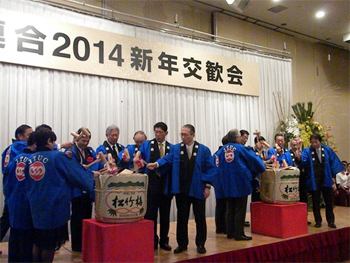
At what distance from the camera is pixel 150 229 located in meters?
2.96

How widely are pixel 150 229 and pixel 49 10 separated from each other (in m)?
3.54

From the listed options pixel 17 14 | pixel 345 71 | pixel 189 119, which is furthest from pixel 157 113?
pixel 345 71

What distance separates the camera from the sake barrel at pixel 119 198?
9.30ft

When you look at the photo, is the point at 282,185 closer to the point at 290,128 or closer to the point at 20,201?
the point at 20,201

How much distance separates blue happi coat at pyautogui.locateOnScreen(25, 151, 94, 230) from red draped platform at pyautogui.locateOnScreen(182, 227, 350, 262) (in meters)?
1.34

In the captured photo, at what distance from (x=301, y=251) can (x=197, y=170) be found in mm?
1670

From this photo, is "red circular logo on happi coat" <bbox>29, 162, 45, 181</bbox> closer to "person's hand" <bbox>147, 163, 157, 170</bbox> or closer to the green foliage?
"person's hand" <bbox>147, 163, 157, 170</bbox>

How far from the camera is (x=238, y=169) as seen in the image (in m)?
4.07

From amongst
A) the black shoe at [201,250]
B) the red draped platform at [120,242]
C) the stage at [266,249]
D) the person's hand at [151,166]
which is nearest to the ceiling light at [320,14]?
the stage at [266,249]

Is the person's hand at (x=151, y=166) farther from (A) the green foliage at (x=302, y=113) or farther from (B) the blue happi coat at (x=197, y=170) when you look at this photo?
(A) the green foliage at (x=302, y=113)

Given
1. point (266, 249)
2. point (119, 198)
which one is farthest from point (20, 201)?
point (266, 249)

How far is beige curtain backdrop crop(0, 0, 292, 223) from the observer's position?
4.54 metres

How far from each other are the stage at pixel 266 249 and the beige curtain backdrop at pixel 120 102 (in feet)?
5.54

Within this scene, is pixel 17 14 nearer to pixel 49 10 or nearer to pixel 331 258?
pixel 49 10
